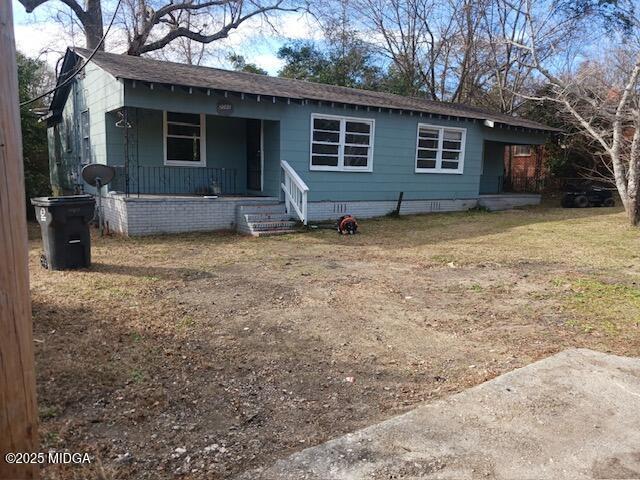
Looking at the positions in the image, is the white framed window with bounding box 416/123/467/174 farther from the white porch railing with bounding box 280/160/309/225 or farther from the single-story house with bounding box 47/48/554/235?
the white porch railing with bounding box 280/160/309/225

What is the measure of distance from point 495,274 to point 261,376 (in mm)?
4633

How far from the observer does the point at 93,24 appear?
22.4m

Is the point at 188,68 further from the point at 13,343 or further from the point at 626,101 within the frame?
the point at 13,343

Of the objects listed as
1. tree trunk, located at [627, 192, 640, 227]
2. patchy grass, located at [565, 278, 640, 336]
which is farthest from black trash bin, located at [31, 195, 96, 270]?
tree trunk, located at [627, 192, 640, 227]

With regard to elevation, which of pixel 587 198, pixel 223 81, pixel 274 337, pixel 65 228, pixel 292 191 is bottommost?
pixel 274 337

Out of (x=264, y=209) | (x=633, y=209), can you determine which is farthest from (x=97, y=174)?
(x=633, y=209)

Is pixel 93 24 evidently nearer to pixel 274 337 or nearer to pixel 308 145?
pixel 308 145

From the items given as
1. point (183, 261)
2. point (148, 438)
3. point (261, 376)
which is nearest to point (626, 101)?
point (183, 261)

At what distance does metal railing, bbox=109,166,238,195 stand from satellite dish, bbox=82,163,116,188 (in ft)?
5.00

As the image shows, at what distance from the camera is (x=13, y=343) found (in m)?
1.46

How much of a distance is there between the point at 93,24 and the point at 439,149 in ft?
57.9

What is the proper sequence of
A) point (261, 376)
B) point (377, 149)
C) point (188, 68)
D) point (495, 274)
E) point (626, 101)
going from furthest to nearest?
point (377, 149) < point (188, 68) < point (626, 101) < point (495, 274) < point (261, 376)

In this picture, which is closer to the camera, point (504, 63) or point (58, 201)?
point (58, 201)

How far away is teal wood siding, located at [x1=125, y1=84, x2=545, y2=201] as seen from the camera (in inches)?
418
